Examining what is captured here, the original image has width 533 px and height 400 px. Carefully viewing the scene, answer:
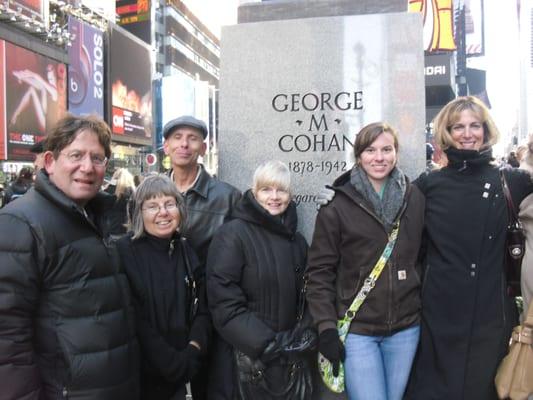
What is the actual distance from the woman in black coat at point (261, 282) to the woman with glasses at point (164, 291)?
0.59ft

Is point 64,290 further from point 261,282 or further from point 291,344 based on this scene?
point 291,344

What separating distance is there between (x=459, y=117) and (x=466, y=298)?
1062 millimetres

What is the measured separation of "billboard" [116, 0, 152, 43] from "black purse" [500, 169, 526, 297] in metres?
59.1

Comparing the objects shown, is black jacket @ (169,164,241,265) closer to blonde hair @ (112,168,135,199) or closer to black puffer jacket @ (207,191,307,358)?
black puffer jacket @ (207,191,307,358)

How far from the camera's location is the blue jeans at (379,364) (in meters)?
2.93

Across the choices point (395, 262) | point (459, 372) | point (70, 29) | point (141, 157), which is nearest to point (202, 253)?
point (395, 262)

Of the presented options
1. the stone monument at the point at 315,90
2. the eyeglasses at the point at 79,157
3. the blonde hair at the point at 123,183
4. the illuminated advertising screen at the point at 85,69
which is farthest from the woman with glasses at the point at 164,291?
the illuminated advertising screen at the point at 85,69

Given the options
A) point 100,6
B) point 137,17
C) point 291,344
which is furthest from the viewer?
point 137,17

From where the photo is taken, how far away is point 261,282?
120 inches

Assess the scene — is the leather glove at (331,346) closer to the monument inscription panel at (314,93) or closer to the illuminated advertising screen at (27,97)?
the monument inscription panel at (314,93)

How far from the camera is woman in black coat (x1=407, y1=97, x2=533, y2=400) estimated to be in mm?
2930

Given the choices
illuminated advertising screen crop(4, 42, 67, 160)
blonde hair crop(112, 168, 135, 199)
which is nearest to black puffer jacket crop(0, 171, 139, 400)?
blonde hair crop(112, 168, 135, 199)

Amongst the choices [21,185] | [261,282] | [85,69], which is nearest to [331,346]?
[261,282]

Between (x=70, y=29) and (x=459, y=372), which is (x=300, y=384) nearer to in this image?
(x=459, y=372)
